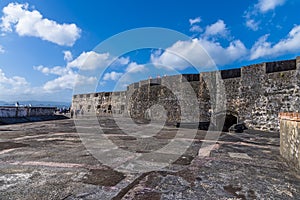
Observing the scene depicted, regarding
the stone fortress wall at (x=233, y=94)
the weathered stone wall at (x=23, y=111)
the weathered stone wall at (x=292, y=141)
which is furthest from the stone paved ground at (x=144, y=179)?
the weathered stone wall at (x=23, y=111)

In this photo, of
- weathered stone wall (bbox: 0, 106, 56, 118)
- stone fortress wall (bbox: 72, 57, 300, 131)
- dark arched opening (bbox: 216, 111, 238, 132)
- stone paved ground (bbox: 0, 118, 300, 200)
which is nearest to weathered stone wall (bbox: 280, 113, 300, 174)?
stone paved ground (bbox: 0, 118, 300, 200)

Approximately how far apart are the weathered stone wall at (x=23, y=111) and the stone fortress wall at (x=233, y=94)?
7.00 m

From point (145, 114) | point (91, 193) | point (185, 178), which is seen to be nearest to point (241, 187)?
point (185, 178)

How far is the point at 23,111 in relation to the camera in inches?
504

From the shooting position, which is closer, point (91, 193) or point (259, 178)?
point (91, 193)

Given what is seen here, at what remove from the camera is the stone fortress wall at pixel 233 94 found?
776cm

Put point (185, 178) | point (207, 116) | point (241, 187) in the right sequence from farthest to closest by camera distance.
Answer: point (207, 116), point (185, 178), point (241, 187)

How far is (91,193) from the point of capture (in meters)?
2.04

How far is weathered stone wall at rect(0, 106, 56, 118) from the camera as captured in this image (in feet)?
36.5

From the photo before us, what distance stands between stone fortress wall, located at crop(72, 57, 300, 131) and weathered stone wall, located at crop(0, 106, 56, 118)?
7003mm

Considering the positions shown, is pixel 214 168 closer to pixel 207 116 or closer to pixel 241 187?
pixel 241 187

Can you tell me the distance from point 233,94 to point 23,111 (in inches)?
560

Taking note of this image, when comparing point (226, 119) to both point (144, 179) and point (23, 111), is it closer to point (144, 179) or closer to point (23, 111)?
point (144, 179)

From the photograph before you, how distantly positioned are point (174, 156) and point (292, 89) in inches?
273
